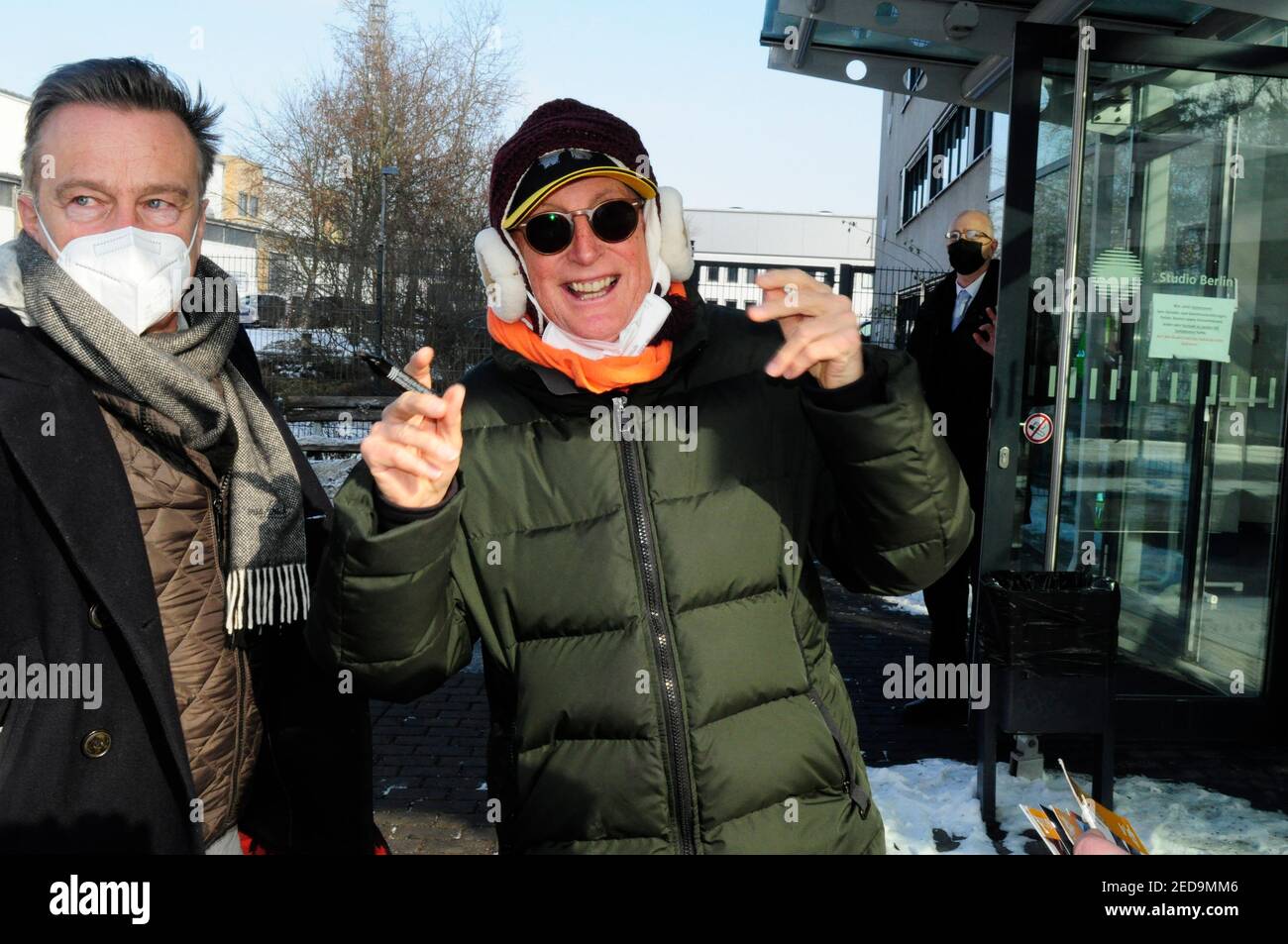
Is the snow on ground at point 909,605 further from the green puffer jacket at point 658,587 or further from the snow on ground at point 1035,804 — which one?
the green puffer jacket at point 658,587

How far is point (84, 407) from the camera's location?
215 cm

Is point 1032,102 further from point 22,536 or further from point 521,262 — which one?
point 22,536

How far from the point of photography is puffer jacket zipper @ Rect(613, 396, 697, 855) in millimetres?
1940

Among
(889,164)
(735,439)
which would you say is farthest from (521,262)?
(889,164)

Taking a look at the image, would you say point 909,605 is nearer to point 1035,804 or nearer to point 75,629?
point 1035,804

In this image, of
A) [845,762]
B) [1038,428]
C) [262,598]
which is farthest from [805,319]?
[1038,428]

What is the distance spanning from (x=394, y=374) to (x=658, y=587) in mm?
612

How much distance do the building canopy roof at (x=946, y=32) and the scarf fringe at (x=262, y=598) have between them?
181 inches

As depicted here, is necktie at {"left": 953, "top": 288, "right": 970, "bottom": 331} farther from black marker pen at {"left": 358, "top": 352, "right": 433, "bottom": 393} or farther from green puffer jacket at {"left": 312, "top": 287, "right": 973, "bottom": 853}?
black marker pen at {"left": 358, "top": 352, "right": 433, "bottom": 393}

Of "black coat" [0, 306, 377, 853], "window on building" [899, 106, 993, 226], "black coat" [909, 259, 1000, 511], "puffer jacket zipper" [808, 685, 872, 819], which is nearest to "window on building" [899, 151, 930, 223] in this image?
"window on building" [899, 106, 993, 226]

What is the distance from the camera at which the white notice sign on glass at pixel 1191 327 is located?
554 centimetres

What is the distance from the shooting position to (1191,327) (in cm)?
557
